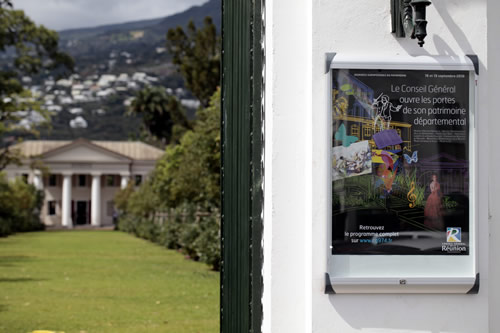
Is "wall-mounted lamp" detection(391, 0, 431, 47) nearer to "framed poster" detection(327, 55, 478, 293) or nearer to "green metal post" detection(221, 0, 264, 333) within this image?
"framed poster" detection(327, 55, 478, 293)

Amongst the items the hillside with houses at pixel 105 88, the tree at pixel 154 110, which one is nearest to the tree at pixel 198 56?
the tree at pixel 154 110

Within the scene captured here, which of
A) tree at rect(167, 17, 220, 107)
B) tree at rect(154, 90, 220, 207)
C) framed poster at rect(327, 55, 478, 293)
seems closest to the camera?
framed poster at rect(327, 55, 478, 293)

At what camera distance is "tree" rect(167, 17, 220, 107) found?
3834 cm

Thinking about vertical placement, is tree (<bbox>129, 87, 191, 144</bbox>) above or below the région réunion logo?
above


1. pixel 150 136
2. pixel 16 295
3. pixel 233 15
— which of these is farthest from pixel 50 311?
pixel 150 136

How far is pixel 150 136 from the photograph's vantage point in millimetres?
86312

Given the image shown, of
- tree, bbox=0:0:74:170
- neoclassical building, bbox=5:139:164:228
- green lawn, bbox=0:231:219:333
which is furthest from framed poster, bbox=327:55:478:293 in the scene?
neoclassical building, bbox=5:139:164:228

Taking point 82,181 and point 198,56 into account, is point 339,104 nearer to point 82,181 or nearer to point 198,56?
point 198,56

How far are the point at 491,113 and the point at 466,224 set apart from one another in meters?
0.76

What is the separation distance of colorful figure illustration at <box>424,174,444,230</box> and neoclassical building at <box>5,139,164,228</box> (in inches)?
3047

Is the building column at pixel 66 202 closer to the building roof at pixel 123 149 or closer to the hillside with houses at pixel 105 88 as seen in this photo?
the building roof at pixel 123 149

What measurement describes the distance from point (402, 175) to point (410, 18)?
0.89 m

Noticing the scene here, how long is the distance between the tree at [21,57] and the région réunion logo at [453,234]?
23977mm

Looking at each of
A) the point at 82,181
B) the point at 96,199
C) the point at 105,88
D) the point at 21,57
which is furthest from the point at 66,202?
the point at 105,88
